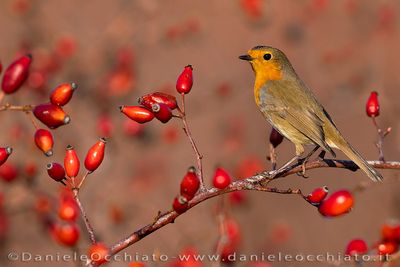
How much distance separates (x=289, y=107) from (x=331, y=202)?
Result: 2.11m

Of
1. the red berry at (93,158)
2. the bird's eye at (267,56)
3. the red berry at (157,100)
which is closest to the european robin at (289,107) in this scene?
the bird's eye at (267,56)

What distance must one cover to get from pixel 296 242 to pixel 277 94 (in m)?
3.04

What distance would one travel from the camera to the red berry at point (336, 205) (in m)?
2.46

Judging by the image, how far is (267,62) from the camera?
4.71 meters

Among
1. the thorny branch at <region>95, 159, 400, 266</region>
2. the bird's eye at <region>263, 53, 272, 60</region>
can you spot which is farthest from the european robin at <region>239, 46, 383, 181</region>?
the thorny branch at <region>95, 159, 400, 266</region>

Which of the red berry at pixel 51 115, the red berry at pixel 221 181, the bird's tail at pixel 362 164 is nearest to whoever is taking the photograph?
the red berry at pixel 221 181

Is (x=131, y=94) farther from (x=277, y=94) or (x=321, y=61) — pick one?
(x=321, y=61)

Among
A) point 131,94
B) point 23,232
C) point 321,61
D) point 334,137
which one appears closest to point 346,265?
point 334,137

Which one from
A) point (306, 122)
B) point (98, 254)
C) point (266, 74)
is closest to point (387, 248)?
point (98, 254)

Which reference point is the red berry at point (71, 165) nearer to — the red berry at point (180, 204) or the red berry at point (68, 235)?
the red berry at point (68, 235)

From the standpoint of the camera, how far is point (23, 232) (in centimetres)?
527

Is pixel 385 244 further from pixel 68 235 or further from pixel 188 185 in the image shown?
pixel 68 235

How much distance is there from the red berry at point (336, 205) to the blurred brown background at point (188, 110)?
123cm

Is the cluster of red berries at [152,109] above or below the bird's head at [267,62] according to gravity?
below
